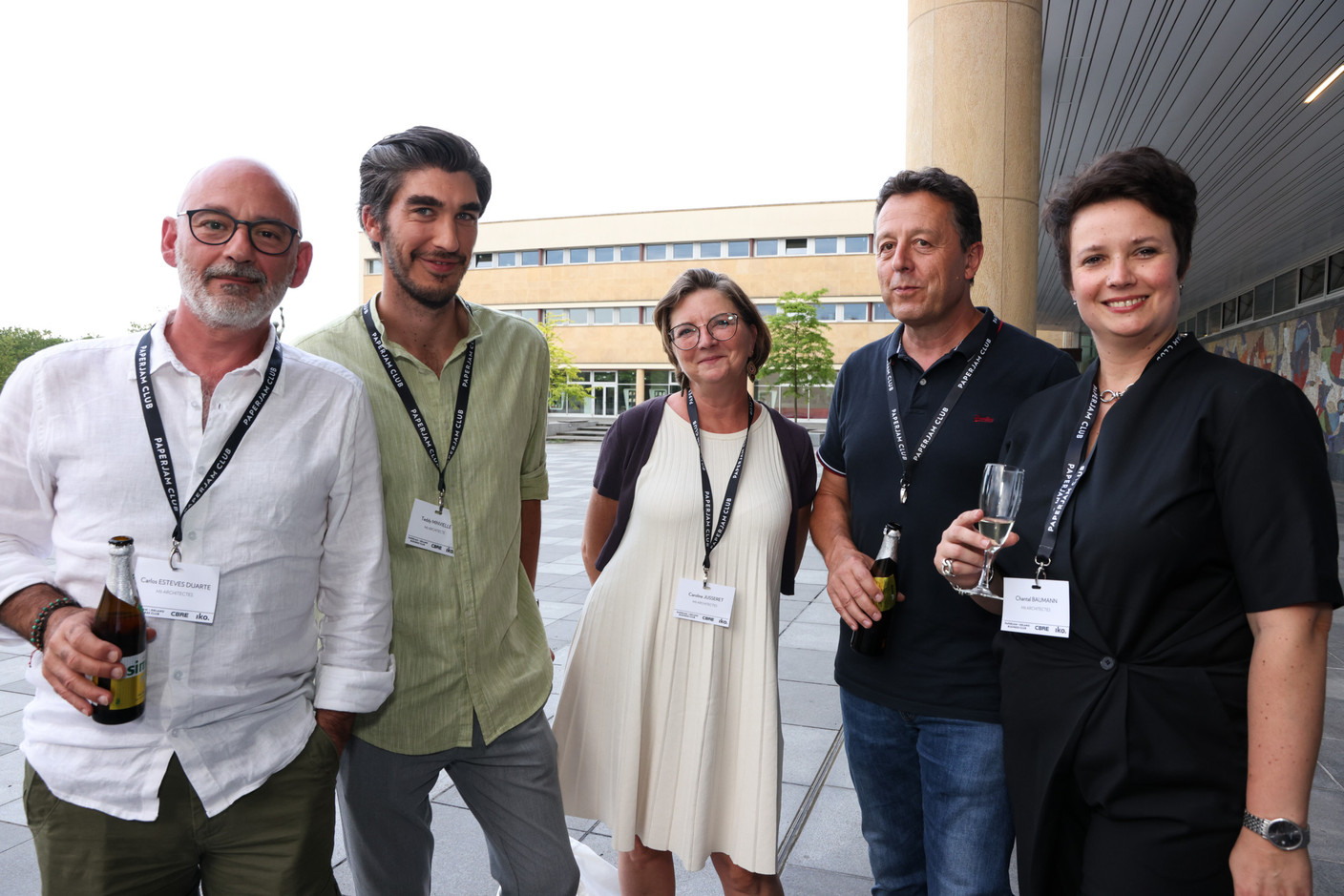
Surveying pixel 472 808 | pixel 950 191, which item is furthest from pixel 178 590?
pixel 950 191

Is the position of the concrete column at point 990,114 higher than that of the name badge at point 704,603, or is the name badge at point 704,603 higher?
the concrete column at point 990,114

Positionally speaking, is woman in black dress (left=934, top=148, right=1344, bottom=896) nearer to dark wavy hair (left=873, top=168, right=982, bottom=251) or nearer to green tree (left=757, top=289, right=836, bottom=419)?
dark wavy hair (left=873, top=168, right=982, bottom=251)

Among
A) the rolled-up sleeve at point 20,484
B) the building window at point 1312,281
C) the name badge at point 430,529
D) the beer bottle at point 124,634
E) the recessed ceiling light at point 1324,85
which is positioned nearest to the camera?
the beer bottle at point 124,634

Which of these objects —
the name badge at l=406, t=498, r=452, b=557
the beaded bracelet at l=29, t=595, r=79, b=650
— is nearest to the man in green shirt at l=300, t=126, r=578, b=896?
the name badge at l=406, t=498, r=452, b=557

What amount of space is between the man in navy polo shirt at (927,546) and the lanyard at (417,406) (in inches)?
44.0

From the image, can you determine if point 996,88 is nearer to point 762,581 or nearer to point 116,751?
point 762,581

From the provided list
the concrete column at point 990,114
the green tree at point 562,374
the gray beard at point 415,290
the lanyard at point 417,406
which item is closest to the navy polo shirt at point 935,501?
the lanyard at point 417,406

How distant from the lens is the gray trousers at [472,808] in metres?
2.22

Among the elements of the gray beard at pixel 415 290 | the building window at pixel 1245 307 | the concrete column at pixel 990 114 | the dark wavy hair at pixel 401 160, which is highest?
the building window at pixel 1245 307

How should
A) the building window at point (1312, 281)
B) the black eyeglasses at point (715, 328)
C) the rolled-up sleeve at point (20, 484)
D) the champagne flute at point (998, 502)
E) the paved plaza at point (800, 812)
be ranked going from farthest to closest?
the building window at point (1312, 281) → the paved plaza at point (800, 812) → the black eyeglasses at point (715, 328) → the champagne flute at point (998, 502) → the rolled-up sleeve at point (20, 484)

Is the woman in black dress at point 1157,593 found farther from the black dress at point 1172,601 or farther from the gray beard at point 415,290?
the gray beard at point 415,290

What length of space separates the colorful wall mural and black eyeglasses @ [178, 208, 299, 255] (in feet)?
58.3

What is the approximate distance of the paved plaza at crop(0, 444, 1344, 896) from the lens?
3.13 meters

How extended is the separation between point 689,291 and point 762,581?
98 centimetres
